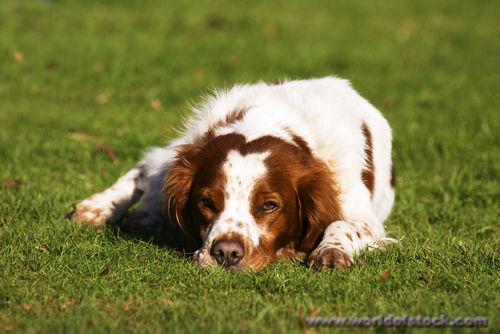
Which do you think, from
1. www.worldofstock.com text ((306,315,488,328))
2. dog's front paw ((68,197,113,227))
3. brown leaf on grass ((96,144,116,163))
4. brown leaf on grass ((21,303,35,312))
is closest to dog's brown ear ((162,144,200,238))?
dog's front paw ((68,197,113,227))

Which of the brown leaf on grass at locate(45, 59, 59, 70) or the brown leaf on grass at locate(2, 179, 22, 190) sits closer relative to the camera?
the brown leaf on grass at locate(2, 179, 22, 190)

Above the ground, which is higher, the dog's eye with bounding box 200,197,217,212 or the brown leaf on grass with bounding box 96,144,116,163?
the dog's eye with bounding box 200,197,217,212

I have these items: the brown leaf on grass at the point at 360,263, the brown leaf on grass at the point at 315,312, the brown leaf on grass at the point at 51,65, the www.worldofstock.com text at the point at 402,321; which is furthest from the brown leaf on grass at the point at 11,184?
the brown leaf on grass at the point at 51,65

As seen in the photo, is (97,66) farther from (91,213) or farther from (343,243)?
(343,243)

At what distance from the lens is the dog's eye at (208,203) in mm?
4925

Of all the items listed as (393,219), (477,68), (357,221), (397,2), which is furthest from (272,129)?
(397,2)

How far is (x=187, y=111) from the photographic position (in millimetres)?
6254

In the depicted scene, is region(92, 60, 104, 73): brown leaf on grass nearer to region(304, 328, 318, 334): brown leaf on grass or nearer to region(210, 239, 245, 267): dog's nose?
region(210, 239, 245, 267): dog's nose

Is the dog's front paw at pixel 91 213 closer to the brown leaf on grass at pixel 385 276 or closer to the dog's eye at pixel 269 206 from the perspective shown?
the dog's eye at pixel 269 206

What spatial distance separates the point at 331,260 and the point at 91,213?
198cm

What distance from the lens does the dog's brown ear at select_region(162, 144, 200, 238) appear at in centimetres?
521

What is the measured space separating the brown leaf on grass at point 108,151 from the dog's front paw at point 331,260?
340 cm

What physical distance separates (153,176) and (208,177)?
1356 mm

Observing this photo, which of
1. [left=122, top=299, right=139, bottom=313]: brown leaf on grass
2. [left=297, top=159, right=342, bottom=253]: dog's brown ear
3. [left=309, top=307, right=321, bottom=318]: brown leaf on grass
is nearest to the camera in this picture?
[left=309, top=307, right=321, bottom=318]: brown leaf on grass
